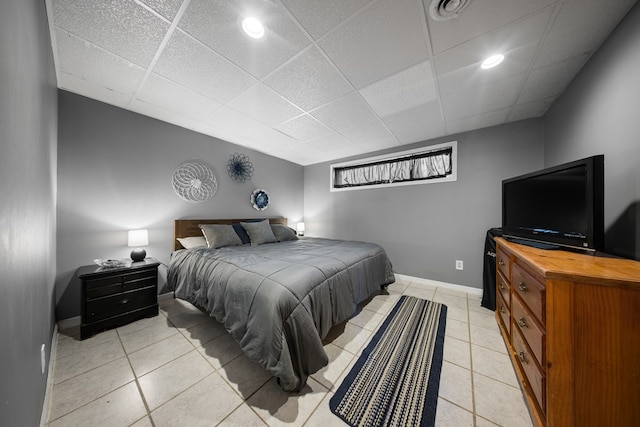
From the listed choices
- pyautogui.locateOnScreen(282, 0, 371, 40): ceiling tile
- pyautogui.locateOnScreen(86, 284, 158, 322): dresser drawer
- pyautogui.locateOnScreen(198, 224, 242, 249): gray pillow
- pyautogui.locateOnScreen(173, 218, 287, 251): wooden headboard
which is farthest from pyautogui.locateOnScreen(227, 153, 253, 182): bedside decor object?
pyautogui.locateOnScreen(282, 0, 371, 40): ceiling tile

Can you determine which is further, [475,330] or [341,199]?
[341,199]

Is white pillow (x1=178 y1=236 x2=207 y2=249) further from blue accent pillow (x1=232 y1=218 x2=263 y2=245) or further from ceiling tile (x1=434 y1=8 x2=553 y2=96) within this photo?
ceiling tile (x1=434 y1=8 x2=553 y2=96)

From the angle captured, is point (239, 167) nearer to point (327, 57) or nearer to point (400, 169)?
point (327, 57)

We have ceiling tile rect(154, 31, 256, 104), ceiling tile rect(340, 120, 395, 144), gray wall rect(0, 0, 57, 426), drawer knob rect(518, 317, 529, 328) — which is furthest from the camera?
ceiling tile rect(340, 120, 395, 144)

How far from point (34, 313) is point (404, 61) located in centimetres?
294

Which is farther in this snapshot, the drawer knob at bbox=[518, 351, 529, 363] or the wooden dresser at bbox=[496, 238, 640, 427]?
the drawer knob at bbox=[518, 351, 529, 363]

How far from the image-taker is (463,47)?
151 centimetres

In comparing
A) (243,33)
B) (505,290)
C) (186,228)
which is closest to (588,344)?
(505,290)

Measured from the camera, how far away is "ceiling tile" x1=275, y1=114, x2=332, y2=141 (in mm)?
2688

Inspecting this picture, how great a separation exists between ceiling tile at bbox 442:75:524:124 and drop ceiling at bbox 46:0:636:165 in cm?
1

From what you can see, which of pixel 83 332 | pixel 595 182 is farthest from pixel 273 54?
pixel 83 332

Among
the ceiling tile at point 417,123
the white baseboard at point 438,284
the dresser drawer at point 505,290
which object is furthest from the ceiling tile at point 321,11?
the white baseboard at point 438,284

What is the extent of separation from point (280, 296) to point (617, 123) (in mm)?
2595

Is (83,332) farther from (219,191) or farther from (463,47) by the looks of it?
(463,47)
